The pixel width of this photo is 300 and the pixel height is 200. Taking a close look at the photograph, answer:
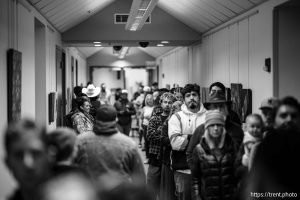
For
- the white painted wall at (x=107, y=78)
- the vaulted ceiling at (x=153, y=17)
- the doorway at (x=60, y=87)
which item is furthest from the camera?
the white painted wall at (x=107, y=78)

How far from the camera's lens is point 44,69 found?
9227mm

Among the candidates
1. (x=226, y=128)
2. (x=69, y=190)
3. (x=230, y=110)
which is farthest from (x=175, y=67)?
(x=69, y=190)

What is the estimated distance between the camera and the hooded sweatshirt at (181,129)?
596cm

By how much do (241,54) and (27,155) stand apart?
7.54 m

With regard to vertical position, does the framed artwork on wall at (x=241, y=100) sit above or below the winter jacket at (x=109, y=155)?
above

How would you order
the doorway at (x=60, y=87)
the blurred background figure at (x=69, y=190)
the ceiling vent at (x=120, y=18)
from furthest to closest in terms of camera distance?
the ceiling vent at (x=120, y=18), the doorway at (x=60, y=87), the blurred background figure at (x=69, y=190)

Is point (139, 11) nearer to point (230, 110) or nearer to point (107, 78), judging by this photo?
point (230, 110)

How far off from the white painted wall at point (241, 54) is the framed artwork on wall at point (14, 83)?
385 cm

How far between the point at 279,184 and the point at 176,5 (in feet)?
27.6

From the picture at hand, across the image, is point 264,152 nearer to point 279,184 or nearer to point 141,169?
point 279,184

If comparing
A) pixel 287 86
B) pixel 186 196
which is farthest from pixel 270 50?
pixel 186 196

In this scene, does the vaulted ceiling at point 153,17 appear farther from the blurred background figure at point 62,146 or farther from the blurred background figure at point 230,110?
the blurred background figure at point 62,146

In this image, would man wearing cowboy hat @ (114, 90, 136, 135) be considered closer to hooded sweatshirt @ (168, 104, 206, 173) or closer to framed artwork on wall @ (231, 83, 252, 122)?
framed artwork on wall @ (231, 83, 252, 122)

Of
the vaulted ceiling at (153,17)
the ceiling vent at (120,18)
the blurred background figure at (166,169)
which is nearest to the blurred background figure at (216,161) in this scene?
the blurred background figure at (166,169)
